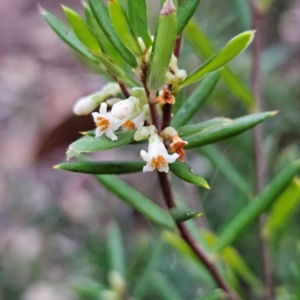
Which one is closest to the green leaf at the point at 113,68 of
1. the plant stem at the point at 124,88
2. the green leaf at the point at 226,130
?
the plant stem at the point at 124,88

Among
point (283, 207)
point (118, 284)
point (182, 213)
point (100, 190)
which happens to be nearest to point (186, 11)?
point (182, 213)

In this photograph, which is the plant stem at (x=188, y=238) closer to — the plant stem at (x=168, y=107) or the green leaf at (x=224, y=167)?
the plant stem at (x=168, y=107)

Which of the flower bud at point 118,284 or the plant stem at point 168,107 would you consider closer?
the plant stem at point 168,107

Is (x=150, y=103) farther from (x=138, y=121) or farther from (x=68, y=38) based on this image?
(x=68, y=38)

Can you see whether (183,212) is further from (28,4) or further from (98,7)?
(28,4)

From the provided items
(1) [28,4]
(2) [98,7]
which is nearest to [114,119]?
(2) [98,7]

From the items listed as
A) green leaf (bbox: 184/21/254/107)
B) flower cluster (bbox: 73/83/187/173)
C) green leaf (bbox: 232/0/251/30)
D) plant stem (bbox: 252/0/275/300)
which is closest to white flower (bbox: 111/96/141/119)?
flower cluster (bbox: 73/83/187/173)

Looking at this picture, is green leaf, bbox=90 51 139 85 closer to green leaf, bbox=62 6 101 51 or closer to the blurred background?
green leaf, bbox=62 6 101 51
